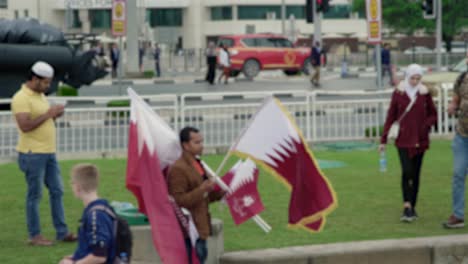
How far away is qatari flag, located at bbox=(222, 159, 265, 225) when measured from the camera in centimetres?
874

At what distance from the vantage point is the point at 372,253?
9.69m

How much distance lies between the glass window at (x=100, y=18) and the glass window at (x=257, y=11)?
35.0 ft

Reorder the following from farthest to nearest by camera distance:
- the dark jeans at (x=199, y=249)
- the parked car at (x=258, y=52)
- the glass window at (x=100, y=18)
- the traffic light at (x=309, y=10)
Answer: the glass window at (x=100, y=18)
the parked car at (x=258, y=52)
the traffic light at (x=309, y=10)
the dark jeans at (x=199, y=249)

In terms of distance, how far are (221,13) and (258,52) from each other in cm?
5298

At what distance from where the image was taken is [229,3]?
99.3 metres

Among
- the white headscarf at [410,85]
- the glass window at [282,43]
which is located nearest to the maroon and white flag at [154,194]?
the white headscarf at [410,85]

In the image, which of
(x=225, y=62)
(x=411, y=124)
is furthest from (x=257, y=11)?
(x=411, y=124)

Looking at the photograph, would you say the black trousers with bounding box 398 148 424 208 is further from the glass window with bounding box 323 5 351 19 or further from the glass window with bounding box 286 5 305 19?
the glass window with bounding box 323 5 351 19

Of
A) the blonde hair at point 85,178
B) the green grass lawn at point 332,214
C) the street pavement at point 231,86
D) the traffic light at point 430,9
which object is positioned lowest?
the street pavement at point 231,86

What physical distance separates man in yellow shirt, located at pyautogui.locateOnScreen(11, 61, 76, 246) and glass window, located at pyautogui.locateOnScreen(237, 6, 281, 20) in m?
90.0

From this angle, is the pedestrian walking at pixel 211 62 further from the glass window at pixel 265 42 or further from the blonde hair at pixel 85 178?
the blonde hair at pixel 85 178

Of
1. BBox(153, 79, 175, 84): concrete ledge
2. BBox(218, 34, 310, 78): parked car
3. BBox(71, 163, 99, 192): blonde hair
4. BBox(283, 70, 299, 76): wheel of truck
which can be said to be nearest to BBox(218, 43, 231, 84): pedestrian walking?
BBox(153, 79, 175, 84): concrete ledge

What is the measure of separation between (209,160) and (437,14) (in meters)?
23.9

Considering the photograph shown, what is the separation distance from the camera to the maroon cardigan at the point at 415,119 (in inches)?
452
